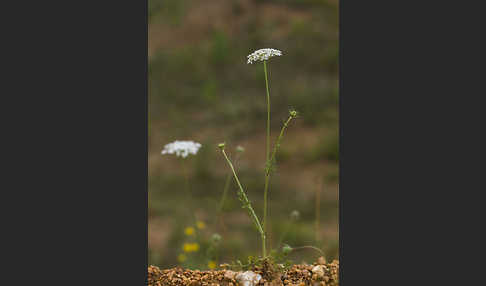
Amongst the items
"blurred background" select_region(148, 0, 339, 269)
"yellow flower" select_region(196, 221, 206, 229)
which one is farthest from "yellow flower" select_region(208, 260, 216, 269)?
"yellow flower" select_region(196, 221, 206, 229)

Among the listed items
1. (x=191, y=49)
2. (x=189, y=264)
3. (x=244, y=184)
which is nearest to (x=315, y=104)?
(x=244, y=184)

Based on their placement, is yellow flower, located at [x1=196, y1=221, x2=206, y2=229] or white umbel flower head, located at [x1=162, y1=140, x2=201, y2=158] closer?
white umbel flower head, located at [x1=162, y1=140, x2=201, y2=158]

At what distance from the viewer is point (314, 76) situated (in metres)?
4.13

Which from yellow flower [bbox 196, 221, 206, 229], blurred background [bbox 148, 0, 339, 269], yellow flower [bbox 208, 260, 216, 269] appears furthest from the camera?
blurred background [bbox 148, 0, 339, 269]

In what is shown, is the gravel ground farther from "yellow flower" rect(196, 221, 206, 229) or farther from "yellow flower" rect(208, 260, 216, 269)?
"yellow flower" rect(196, 221, 206, 229)

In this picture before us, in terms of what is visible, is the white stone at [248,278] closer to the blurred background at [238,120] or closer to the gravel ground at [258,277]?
the gravel ground at [258,277]

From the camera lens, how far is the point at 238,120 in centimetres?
410

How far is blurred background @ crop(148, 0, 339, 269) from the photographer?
321 cm

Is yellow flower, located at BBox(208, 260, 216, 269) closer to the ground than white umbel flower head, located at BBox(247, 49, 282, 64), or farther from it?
closer to the ground

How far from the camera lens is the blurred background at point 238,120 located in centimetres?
321

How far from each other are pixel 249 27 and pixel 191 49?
571 mm

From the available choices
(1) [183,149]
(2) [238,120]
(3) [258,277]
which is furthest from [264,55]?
(2) [238,120]

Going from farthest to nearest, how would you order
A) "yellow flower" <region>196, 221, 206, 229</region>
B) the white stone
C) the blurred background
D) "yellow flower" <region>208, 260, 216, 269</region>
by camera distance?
1. the blurred background
2. "yellow flower" <region>196, 221, 206, 229</region>
3. "yellow flower" <region>208, 260, 216, 269</region>
4. the white stone

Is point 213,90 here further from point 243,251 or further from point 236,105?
point 243,251
